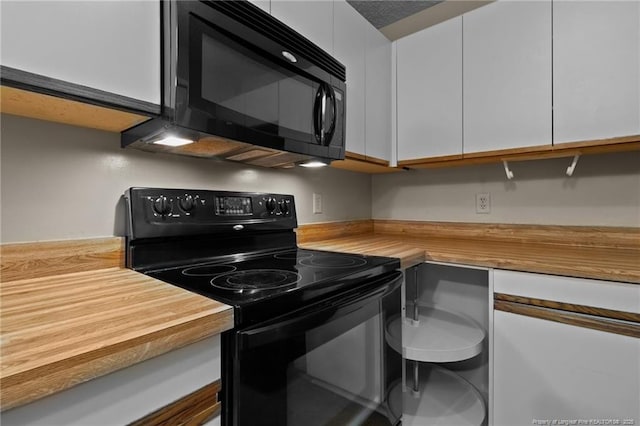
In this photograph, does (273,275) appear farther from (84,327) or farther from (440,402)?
(440,402)

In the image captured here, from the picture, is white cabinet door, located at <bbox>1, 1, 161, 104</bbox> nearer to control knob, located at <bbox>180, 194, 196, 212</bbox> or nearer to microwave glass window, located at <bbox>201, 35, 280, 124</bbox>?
microwave glass window, located at <bbox>201, 35, 280, 124</bbox>

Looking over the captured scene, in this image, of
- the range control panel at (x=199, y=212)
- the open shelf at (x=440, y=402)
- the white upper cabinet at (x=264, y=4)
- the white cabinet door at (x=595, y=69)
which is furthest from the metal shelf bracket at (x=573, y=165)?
the white upper cabinet at (x=264, y=4)

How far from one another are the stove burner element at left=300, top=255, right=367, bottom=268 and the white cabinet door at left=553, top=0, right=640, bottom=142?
999 mm

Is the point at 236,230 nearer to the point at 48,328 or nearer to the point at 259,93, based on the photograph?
the point at 259,93

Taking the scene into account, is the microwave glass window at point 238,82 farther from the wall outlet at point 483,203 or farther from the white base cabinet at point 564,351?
the wall outlet at point 483,203

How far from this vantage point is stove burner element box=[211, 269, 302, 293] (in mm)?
782

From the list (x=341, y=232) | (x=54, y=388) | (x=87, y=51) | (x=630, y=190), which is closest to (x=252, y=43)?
(x=87, y=51)

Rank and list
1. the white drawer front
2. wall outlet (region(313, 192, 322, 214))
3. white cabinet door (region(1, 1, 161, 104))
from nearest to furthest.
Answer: white cabinet door (region(1, 1, 161, 104))
the white drawer front
wall outlet (region(313, 192, 322, 214))

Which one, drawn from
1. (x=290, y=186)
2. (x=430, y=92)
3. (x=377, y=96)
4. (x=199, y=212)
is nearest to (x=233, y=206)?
(x=199, y=212)

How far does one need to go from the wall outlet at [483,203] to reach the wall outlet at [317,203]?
89 cm

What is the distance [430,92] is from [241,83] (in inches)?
44.1

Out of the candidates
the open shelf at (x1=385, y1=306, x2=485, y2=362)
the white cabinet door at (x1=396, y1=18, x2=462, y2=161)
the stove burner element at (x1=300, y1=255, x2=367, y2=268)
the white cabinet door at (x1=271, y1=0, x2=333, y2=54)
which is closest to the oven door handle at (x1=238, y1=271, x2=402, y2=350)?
the stove burner element at (x1=300, y1=255, x2=367, y2=268)

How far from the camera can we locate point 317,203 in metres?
1.74

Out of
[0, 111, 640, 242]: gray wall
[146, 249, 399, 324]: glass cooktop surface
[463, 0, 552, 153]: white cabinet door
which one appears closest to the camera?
[146, 249, 399, 324]: glass cooktop surface
